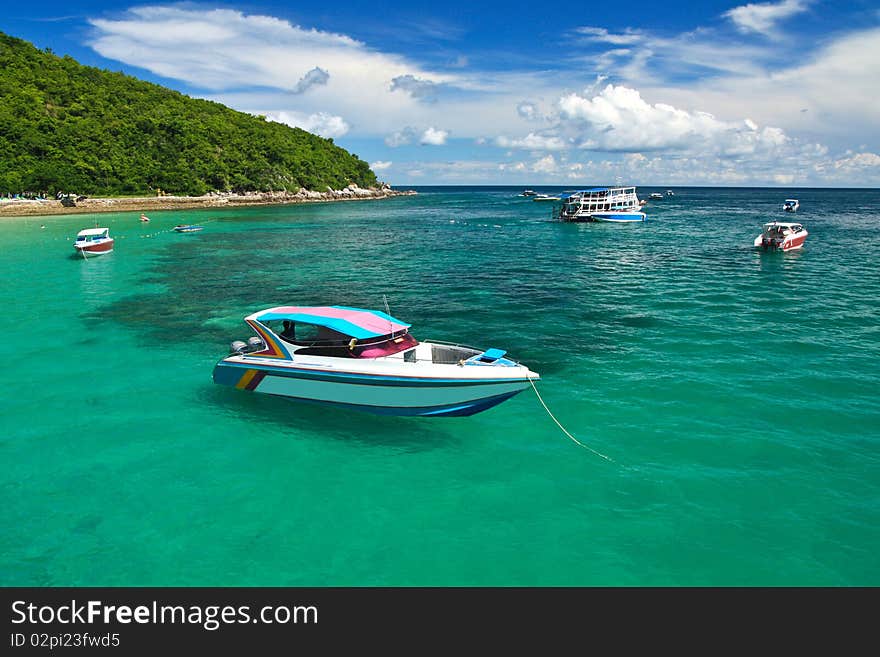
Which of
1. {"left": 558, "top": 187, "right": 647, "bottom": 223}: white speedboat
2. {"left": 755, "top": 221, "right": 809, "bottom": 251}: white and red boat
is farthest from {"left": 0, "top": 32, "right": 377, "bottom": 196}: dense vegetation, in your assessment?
{"left": 755, "top": 221, "right": 809, "bottom": 251}: white and red boat

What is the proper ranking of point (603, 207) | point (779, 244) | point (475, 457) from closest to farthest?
point (475, 457)
point (779, 244)
point (603, 207)

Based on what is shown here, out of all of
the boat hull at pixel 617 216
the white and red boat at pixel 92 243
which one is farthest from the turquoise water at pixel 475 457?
the boat hull at pixel 617 216

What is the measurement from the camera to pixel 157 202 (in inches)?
4520

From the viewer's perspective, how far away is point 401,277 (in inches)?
1694

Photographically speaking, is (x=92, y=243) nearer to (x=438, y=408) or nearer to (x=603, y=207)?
(x=438, y=408)

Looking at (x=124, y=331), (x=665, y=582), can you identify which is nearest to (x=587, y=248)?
(x=124, y=331)

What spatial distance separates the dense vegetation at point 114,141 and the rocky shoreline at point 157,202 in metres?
3.40

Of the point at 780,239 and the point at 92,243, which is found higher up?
the point at 92,243

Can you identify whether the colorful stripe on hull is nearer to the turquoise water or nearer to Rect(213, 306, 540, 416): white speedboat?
Rect(213, 306, 540, 416): white speedboat

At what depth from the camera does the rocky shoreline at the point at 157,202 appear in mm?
92500

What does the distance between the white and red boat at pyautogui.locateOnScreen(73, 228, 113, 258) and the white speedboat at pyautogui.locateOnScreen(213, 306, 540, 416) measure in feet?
141

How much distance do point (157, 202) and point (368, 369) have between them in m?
121

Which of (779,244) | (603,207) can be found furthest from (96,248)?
(603,207)
